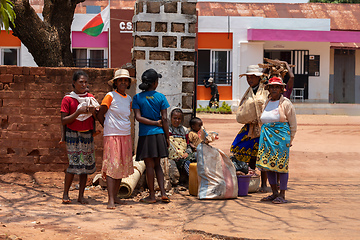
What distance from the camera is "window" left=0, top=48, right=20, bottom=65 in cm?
2419

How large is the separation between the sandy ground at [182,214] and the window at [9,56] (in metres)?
18.0

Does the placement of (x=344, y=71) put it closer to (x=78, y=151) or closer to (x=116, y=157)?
(x=116, y=157)

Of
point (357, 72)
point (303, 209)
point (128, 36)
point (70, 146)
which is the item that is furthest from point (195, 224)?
point (357, 72)

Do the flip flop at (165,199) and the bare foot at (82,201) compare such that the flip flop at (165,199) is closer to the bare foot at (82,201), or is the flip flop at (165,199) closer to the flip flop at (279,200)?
the bare foot at (82,201)

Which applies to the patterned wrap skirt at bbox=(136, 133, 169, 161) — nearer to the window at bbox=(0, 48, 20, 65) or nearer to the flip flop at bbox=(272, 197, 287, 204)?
the flip flop at bbox=(272, 197, 287, 204)

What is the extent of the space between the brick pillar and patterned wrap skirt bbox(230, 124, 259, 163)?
123 cm

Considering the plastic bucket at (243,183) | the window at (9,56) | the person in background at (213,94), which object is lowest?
the plastic bucket at (243,183)

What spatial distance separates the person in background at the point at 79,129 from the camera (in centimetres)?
605

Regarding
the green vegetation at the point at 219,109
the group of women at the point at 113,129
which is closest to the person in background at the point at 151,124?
the group of women at the point at 113,129

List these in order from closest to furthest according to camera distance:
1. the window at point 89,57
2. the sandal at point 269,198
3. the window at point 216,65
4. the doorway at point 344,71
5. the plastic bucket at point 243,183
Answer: the sandal at point 269,198 < the plastic bucket at point 243,183 < the window at point 216,65 < the window at point 89,57 < the doorway at point 344,71

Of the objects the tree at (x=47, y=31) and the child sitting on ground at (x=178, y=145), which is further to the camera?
the tree at (x=47, y=31)

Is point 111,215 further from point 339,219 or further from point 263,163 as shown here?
point 339,219

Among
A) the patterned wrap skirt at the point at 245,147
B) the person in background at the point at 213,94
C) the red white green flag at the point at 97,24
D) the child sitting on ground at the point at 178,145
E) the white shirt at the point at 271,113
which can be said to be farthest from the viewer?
the person in background at the point at 213,94

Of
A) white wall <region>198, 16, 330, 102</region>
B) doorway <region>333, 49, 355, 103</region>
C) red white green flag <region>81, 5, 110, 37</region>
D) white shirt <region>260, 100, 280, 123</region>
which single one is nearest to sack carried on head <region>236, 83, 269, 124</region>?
white shirt <region>260, 100, 280, 123</region>
